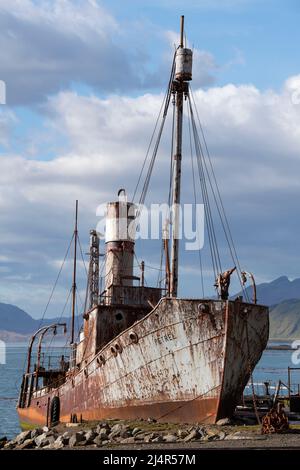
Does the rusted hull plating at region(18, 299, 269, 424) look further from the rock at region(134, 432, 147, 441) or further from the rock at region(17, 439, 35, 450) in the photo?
the rock at region(17, 439, 35, 450)

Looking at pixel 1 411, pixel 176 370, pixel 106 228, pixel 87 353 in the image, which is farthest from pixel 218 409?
pixel 1 411

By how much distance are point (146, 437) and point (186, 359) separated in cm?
483

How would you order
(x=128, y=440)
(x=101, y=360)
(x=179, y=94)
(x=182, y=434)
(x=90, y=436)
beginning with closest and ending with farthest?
(x=128, y=440) < (x=182, y=434) < (x=90, y=436) < (x=101, y=360) < (x=179, y=94)

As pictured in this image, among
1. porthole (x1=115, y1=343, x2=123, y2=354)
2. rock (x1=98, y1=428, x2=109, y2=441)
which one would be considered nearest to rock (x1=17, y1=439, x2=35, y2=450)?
rock (x1=98, y1=428, x2=109, y2=441)

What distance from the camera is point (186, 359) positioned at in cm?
2659

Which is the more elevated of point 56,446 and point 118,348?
point 118,348

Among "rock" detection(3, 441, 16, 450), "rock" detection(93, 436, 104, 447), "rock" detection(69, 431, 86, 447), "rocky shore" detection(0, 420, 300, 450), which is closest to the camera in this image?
"rocky shore" detection(0, 420, 300, 450)

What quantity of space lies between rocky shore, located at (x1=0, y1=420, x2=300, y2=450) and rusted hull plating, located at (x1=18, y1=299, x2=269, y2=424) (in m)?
0.81

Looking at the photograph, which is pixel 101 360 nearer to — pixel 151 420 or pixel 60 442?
pixel 151 420

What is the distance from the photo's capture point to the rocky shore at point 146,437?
21.5 m

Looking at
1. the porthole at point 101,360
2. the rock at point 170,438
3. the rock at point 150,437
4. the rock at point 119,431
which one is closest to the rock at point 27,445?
the rock at point 119,431

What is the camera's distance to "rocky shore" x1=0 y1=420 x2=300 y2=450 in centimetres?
2148

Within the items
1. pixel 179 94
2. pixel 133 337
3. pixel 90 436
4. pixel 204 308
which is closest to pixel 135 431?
pixel 90 436
